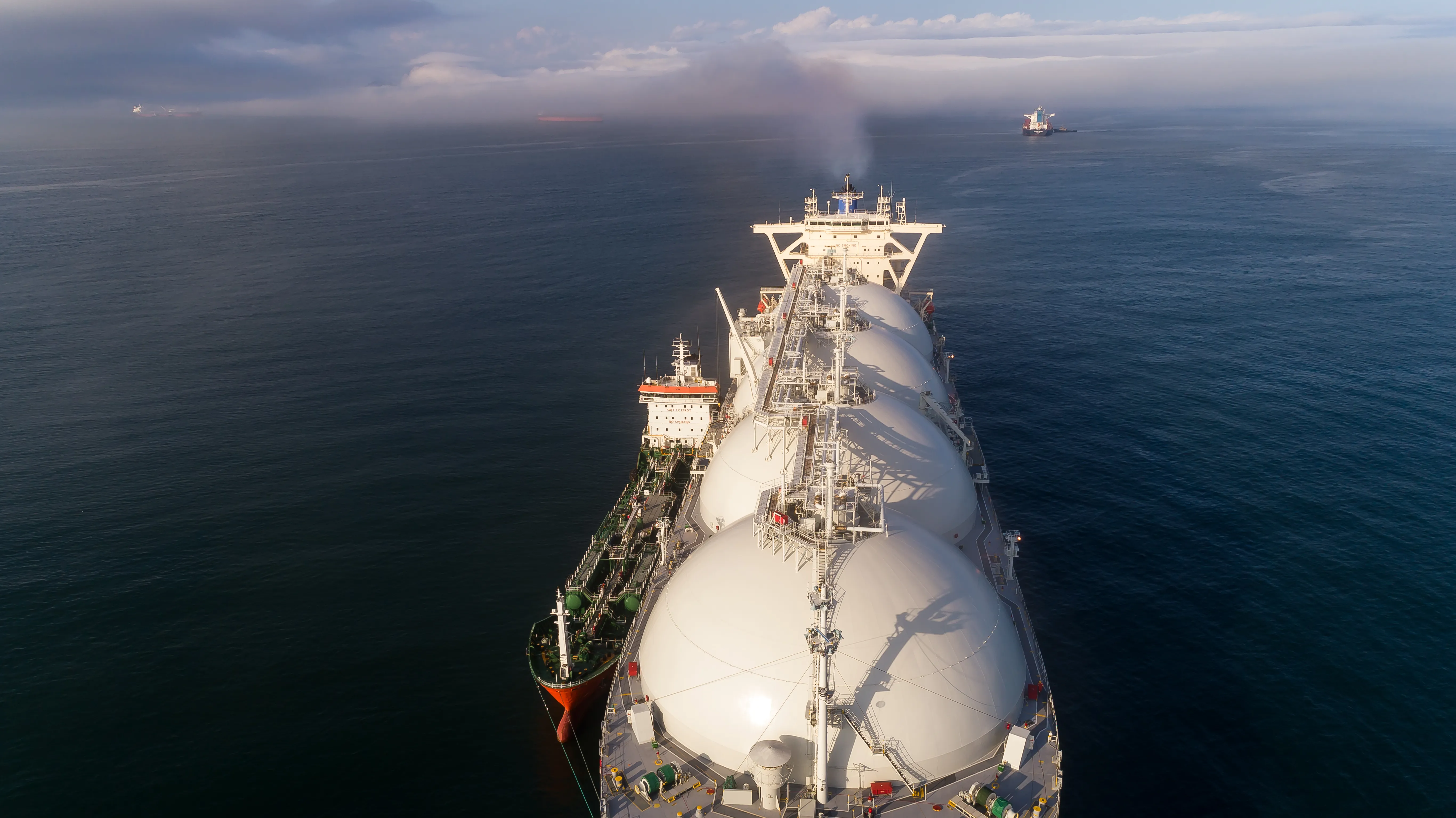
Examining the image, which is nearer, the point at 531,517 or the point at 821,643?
the point at 821,643

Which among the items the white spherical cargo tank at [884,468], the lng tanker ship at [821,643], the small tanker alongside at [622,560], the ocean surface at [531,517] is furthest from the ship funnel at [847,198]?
the white spherical cargo tank at [884,468]

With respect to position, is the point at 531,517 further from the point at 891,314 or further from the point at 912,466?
the point at 891,314

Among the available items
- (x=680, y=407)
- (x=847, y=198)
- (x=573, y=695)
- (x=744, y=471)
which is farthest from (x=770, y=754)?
(x=847, y=198)

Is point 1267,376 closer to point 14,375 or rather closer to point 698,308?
point 698,308

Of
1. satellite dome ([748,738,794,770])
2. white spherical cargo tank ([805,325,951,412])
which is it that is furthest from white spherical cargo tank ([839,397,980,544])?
satellite dome ([748,738,794,770])

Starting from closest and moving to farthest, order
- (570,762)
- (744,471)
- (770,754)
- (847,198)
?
1. (770,754)
2. (570,762)
3. (744,471)
4. (847,198)
